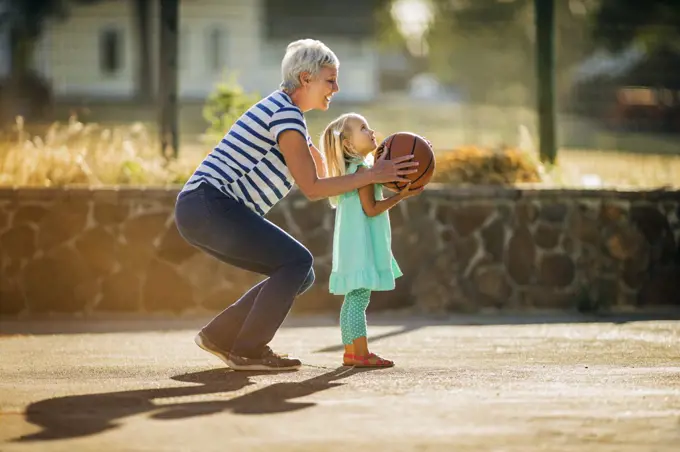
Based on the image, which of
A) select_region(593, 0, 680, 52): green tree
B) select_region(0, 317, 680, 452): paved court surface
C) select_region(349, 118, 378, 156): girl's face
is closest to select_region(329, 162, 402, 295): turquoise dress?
select_region(349, 118, 378, 156): girl's face

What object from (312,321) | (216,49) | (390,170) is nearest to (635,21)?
(216,49)

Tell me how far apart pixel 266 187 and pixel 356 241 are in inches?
→ 26.2

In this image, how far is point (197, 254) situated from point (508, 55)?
40.1 meters

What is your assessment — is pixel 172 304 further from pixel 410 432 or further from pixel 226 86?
pixel 410 432

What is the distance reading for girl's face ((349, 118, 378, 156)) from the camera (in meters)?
8.25

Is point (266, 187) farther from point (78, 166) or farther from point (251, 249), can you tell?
point (78, 166)

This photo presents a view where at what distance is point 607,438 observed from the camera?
5.92 metres

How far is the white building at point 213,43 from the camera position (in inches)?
1737

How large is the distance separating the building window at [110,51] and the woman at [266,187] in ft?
123

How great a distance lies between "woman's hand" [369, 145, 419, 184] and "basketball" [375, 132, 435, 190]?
7.8 inches

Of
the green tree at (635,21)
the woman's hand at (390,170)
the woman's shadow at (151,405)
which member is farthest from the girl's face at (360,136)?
the green tree at (635,21)

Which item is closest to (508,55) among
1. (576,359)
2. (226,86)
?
(226,86)

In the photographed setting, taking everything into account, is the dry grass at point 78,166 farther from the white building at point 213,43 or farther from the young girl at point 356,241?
the white building at point 213,43

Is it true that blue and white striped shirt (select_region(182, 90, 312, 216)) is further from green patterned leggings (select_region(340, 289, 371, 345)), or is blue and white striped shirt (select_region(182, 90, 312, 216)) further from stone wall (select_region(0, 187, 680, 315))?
stone wall (select_region(0, 187, 680, 315))
